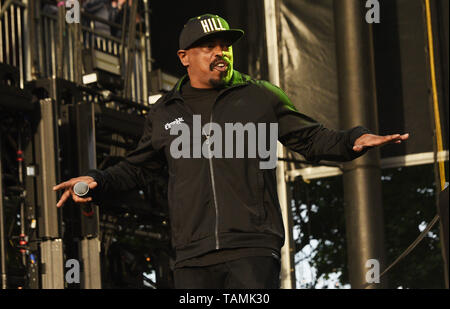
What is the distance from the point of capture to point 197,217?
139 inches

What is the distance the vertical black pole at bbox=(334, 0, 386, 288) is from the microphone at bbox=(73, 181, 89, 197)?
4.63 meters

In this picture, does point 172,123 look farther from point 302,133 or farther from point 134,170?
point 302,133

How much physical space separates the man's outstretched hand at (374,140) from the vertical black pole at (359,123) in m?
4.61

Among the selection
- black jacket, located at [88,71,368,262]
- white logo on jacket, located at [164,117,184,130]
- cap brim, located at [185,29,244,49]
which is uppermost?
cap brim, located at [185,29,244,49]

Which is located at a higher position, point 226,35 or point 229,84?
point 226,35

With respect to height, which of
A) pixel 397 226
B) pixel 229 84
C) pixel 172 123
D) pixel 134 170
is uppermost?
pixel 397 226

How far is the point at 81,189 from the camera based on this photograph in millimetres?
3834

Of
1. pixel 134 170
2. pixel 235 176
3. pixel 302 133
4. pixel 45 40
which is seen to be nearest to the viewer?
pixel 235 176

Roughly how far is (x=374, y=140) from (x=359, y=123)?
477 cm

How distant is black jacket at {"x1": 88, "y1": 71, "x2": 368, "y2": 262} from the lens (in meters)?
3.50

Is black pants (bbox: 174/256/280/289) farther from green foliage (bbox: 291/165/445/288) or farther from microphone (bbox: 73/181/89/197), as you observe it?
green foliage (bbox: 291/165/445/288)

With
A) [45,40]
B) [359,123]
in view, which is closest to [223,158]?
[359,123]

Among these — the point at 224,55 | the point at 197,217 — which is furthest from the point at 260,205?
the point at 224,55

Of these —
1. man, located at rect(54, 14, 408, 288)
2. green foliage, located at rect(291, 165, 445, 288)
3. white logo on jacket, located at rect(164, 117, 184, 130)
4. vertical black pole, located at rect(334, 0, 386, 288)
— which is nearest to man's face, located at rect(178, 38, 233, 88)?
man, located at rect(54, 14, 408, 288)
